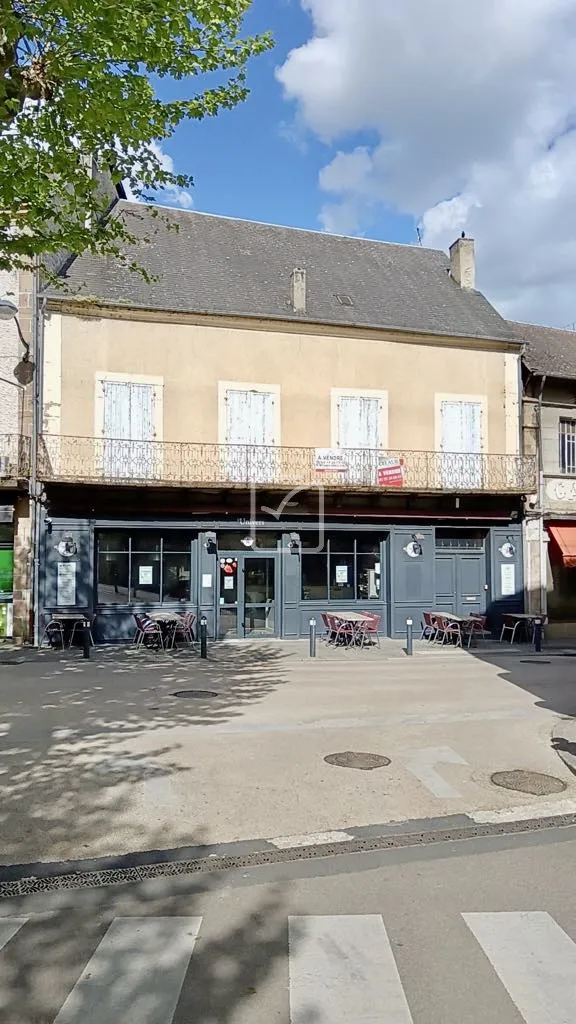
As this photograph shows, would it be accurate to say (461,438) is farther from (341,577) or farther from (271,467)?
(271,467)

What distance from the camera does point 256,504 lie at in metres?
18.4

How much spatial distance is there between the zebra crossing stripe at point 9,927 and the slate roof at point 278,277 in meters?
15.1

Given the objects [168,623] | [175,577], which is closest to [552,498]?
[175,577]

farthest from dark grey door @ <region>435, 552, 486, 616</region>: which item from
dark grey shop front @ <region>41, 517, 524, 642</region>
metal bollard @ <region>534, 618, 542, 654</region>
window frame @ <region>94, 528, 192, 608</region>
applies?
window frame @ <region>94, 528, 192, 608</region>

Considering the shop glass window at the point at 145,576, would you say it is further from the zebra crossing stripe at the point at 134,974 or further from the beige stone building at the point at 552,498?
the zebra crossing stripe at the point at 134,974

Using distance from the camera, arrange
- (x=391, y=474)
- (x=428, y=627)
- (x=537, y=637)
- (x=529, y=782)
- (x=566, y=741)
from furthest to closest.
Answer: (x=428, y=627)
(x=391, y=474)
(x=537, y=637)
(x=566, y=741)
(x=529, y=782)

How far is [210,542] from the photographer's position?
18250mm

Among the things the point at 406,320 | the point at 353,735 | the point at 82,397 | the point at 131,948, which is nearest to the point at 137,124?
the point at 353,735

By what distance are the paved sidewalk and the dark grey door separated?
5.19 m

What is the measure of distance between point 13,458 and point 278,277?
833 centimetres

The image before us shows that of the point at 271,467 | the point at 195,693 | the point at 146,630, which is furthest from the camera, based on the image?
the point at 271,467

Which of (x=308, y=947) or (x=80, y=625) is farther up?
(x=80, y=625)

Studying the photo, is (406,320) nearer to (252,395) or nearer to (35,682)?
(252,395)

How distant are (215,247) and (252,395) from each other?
5183 millimetres
